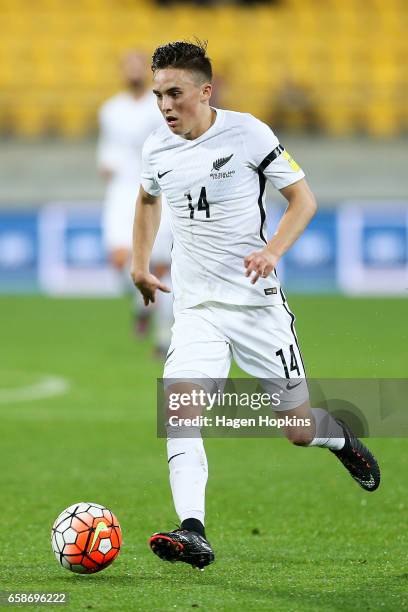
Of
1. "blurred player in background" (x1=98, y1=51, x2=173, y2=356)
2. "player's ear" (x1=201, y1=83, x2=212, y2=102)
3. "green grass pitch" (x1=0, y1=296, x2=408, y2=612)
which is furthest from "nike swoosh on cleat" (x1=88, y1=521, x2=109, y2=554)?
"blurred player in background" (x1=98, y1=51, x2=173, y2=356)

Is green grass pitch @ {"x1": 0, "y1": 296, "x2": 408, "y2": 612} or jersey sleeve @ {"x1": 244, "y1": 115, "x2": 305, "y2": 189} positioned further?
jersey sleeve @ {"x1": 244, "y1": 115, "x2": 305, "y2": 189}

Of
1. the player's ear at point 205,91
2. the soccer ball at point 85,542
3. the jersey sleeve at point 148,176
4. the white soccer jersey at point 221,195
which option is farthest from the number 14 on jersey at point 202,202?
the soccer ball at point 85,542

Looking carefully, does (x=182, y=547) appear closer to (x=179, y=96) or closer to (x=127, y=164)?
(x=179, y=96)

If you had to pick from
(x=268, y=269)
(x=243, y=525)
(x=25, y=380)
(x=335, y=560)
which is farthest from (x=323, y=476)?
(x=25, y=380)

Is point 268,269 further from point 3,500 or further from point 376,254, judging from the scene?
point 376,254

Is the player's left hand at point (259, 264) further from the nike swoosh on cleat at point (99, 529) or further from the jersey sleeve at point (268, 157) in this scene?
the nike swoosh on cleat at point (99, 529)

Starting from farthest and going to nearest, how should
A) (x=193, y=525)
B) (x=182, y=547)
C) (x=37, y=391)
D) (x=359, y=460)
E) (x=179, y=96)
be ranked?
(x=37, y=391), (x=359, y=460), (x=179, y=96), (x=193, y=525), (x=182, y=547)

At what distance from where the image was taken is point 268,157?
15.4 feet

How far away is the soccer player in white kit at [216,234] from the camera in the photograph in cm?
461

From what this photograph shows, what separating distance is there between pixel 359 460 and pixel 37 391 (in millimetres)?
4967

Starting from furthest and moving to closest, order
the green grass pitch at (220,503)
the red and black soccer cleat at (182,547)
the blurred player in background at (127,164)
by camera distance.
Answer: the blurred player in background at (127,164)
the red and black soccer cleat at (182,547)
the green grass pitch at (220,503)

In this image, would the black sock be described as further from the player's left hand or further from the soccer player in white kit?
the player's left hand

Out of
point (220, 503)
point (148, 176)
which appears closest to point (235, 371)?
point (220, 503)

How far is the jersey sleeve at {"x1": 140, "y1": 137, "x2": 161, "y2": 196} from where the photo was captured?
4854 millimetres
